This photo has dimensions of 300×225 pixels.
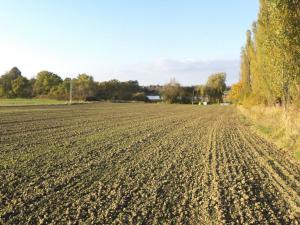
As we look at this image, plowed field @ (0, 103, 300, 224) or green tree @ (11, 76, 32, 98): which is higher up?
green tree @ (11, 76, 32, 98)

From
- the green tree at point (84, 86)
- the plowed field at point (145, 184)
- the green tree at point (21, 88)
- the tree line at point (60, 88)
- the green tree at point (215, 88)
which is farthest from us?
the green tree at point (215, 88)

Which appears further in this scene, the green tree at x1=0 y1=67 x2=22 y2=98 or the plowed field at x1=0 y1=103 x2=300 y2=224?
the green tree at x1=0 y1=67 x2=22 y2=98

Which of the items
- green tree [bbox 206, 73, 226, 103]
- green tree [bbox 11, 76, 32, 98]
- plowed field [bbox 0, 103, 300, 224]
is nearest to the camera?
plowed field [bbox 0, 103, 300, 224]

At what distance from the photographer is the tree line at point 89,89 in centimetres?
10262

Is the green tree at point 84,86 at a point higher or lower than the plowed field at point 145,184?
higher

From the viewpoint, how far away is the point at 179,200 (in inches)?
305

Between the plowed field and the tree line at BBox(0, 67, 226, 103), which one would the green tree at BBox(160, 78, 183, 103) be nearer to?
the tree line at BBox(0, 67, 226, 103)

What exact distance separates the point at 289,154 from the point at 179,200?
8.27 metres

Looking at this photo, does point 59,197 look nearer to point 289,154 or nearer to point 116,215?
point 116,215

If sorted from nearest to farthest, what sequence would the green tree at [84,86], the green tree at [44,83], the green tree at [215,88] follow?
1. the green tree at [84,86]
2. the green tree at [44,83]
3. the green tree at [215,88]

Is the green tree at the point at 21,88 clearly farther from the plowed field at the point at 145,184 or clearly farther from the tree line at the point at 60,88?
the plowed field at the point at 145,184

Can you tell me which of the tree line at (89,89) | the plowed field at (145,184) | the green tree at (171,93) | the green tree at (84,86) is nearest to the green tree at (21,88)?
the tree line at (89,89)

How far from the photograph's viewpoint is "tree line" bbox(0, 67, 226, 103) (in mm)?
102625

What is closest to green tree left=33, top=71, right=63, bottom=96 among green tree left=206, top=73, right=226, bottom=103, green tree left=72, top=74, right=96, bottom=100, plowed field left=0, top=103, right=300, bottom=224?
green tree left=72, top=74, right=96, bottom=100
